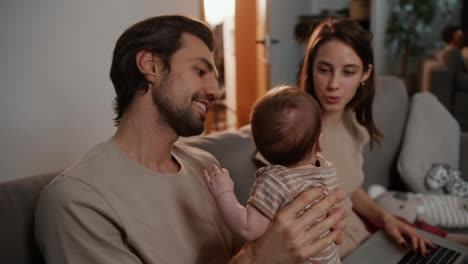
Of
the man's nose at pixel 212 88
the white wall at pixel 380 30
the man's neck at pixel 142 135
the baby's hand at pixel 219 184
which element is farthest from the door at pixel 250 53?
the white wall at pixel 380 30

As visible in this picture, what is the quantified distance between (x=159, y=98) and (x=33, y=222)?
418mm

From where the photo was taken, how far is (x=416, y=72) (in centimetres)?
607

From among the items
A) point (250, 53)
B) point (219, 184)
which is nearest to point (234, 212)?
point (219, 184)

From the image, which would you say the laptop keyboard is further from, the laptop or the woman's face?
the woman's face

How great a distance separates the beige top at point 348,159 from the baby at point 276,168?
1.81 ft

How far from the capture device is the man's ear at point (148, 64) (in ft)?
3.43

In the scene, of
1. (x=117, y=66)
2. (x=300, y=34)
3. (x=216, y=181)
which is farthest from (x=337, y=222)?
(x=300, y=34)

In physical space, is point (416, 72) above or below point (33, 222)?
below

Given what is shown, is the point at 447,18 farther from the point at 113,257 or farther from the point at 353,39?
the point at 113,257

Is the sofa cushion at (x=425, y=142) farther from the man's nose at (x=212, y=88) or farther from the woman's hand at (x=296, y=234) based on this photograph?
the man's nose at (x=212, y=88)

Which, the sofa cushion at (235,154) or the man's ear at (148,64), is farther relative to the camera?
the sofa cushion at (235,154)

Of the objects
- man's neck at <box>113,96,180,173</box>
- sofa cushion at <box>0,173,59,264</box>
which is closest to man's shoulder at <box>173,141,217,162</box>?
man's neck at <box>113,96,180,173</box>

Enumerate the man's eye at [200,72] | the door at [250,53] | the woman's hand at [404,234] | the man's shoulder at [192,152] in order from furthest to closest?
the door at [250,53], the woman's hand at [404,234], the man's shoulder at [192,152], the man's eye at [200,72]

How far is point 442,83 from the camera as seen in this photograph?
4.77 meters
